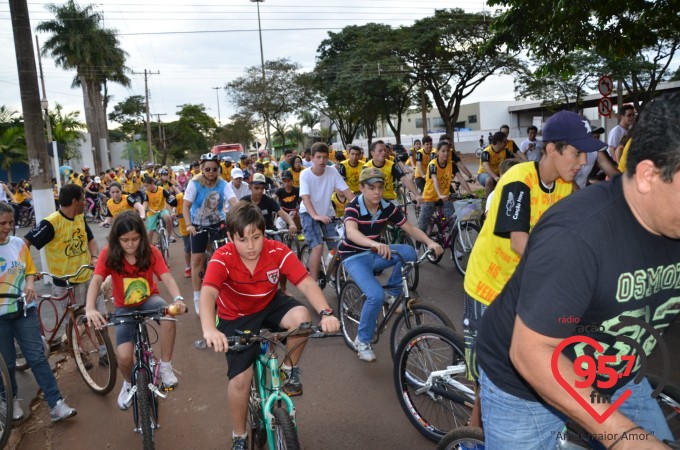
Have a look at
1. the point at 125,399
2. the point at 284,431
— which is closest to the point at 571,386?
the point at 284,431

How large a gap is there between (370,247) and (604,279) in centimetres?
325

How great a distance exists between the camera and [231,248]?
3516 millimetres

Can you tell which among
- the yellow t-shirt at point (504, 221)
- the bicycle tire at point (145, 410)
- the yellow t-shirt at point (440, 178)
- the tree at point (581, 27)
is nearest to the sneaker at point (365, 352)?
the bicycle tire at point (145, 410)

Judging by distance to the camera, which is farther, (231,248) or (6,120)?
(6,120)

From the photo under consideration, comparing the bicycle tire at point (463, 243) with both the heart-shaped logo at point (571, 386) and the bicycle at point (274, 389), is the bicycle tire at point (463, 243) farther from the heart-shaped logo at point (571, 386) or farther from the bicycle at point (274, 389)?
the heart-shaped logo at point (571, 386)

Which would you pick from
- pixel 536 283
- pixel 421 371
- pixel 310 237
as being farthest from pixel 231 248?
pixel 310 237

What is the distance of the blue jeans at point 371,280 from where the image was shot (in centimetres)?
480

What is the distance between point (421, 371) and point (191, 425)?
6.28ft

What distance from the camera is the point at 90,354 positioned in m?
5.23

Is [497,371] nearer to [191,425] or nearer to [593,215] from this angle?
[593,215]

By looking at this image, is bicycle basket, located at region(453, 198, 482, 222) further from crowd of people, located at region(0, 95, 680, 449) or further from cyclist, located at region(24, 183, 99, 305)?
cyclist, located at region(24, 183, 99, 305)

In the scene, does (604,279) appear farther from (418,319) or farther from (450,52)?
(450,52)

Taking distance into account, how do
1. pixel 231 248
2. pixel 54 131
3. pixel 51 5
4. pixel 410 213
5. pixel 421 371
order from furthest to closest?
pixel 51 5 → pixel 54 131 → pixel 410 213 → pixel 421 371 → pixel 231 248

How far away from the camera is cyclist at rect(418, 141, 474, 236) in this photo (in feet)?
28.0
